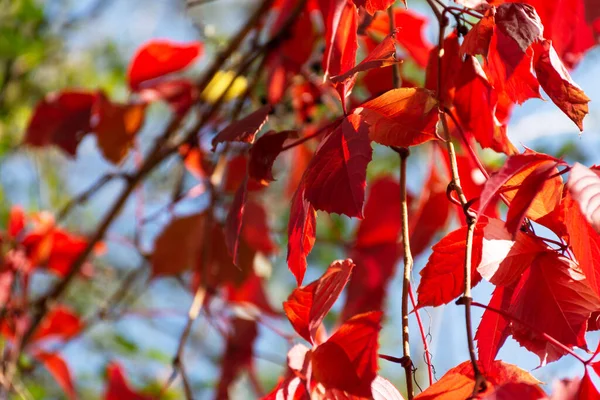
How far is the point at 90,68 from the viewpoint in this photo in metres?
1.98

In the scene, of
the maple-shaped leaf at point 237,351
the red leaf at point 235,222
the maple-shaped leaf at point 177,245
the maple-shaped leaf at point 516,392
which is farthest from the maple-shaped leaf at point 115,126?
the maple-shaped leaf at point 516,392

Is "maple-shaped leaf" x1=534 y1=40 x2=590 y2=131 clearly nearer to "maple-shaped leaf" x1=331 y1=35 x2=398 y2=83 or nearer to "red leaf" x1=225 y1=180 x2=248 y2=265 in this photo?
"maple-shaped leaf" x1=331 y1=35 x2=398 y2=83

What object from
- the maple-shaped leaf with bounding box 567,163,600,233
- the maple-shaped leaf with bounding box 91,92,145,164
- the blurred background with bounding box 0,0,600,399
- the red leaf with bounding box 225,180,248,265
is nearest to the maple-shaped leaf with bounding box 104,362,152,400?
the blurred background with bounding box 0,0,600,399

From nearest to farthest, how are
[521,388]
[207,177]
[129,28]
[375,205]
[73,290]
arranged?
[521,388], [375,205], [207,177], [73,290], [129,28]

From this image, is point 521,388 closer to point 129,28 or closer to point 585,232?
point 585,232

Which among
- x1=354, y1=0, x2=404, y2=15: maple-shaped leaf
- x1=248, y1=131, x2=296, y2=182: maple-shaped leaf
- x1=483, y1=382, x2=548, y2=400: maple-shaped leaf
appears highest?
x1=354, y1=0, x2=404, y2=15: maple-shaped leaf

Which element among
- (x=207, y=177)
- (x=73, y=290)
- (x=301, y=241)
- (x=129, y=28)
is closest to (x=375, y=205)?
(x=207, y=177)

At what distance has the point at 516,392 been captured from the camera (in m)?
0.36

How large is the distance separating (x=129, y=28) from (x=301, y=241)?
2.00 m

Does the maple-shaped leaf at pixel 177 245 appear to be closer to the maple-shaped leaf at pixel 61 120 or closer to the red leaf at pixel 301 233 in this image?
the maple-shaped leaf at pixel 61 120

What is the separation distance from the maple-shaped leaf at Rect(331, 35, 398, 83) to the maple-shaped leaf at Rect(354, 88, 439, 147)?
0.03 metres

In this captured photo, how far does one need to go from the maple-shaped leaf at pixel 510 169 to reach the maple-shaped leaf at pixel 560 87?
4 cm

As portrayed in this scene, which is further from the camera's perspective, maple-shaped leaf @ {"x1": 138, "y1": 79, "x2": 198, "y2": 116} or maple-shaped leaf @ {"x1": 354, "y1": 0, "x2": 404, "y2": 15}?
maple-shaped leaf @ {"x1": 138, "y1": 79, "x2": 198, "y2": 116}

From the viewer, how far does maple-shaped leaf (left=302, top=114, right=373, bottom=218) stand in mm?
437
